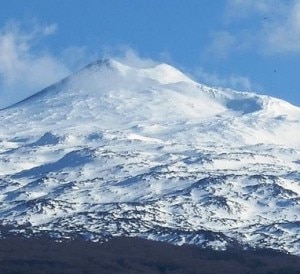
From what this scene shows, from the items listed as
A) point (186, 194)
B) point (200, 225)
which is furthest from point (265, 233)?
point (186, 194)

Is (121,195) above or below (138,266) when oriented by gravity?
above

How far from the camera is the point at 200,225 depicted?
17275 centimetres

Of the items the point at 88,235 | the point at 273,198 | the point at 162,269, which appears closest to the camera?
the point at 162,269

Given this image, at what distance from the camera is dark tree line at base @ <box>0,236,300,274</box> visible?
14700 centimetres

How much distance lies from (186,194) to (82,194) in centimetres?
1546

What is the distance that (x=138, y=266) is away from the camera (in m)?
150

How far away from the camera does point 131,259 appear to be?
152375 mm

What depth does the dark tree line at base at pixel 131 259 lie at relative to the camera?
147 metres

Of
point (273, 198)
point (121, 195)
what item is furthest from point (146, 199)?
point (273, 198)

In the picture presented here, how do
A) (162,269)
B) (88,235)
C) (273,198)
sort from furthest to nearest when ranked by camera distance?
(273,198), (88,235), (162,269)

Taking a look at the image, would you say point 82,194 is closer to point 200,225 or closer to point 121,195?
point 121,195

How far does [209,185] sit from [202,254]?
35.3 metres

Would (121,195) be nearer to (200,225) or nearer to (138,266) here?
(200,225)

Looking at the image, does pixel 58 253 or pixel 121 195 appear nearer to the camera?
pixel 58 253
